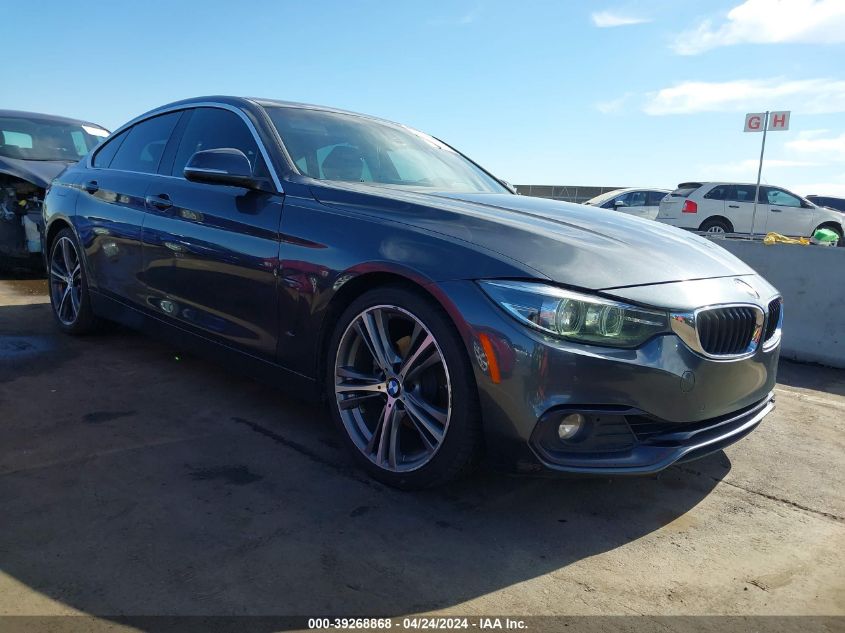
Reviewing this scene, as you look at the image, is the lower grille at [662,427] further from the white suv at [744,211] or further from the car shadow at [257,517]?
the white suv at [744,211]

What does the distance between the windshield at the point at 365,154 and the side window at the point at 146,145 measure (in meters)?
0.95

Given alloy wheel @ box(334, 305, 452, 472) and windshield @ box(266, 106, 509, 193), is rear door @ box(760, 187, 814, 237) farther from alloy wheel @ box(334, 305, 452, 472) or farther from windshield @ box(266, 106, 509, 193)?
alloy wheel @ box(334, 305, 452, 472)

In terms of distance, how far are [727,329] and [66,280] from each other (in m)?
4.49

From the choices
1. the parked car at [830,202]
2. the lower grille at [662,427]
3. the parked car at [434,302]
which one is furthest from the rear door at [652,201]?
the lower grille at [662,427]

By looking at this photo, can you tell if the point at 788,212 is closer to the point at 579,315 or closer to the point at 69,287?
the point at 69,287

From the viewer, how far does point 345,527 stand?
240 centimetres

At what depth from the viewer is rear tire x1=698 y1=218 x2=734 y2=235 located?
16609 mm

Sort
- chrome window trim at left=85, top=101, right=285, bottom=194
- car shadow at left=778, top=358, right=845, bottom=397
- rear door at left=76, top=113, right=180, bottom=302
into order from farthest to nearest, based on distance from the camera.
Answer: car shadow at left=778, top=358, right=845, bottom=397 → rear door at left=76, top=113, right=180, bottom=302 → chrome window trim at left=85, top=101, right=285, bottom=194

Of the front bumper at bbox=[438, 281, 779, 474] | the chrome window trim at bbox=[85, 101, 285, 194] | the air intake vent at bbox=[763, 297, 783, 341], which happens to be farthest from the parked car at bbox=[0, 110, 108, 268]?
the air intake vent at bbox=[763, 297, 783, 341]

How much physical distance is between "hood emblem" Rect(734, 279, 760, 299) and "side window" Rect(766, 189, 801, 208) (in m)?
15.3

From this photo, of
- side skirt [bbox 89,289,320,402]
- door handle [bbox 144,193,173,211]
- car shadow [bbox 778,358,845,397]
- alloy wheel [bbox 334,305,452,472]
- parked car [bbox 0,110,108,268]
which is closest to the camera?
alloy wheel [bbox 334,305,452,472]

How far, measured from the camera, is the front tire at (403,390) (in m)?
2.41

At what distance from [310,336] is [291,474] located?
58cm

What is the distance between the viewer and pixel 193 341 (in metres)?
3.64
